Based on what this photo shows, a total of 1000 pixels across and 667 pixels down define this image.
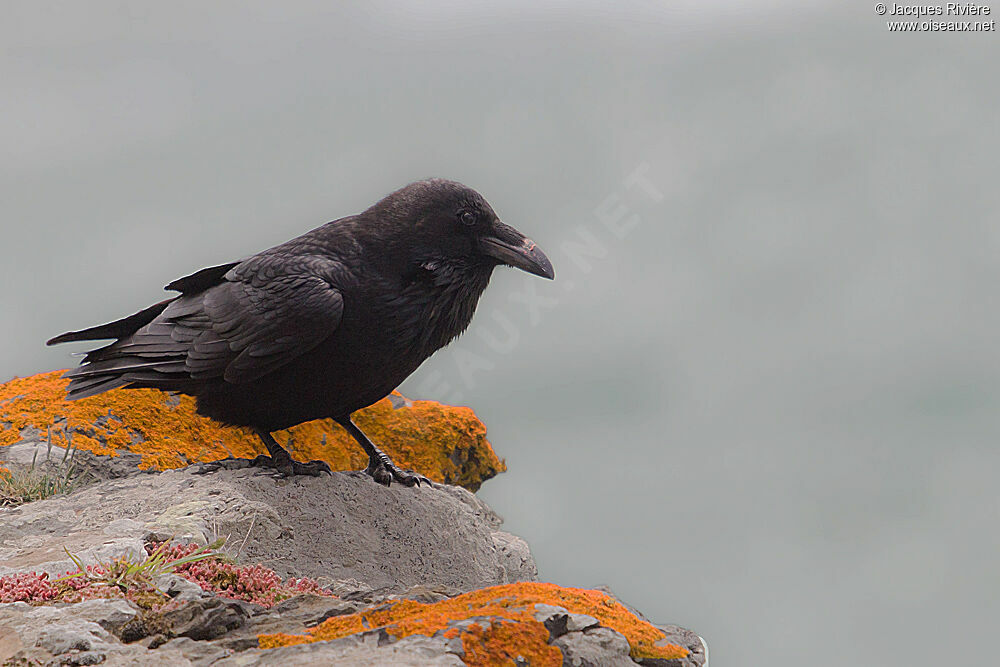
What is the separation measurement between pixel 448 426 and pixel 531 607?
187 inches

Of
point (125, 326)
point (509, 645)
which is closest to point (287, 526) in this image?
point (125, 326)

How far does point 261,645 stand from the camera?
3449 mm

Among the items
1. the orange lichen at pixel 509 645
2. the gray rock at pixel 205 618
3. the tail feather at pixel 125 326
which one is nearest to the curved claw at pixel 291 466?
the tail feather at pixel 125 326

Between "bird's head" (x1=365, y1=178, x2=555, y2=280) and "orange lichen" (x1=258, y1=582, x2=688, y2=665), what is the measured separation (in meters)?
2.53

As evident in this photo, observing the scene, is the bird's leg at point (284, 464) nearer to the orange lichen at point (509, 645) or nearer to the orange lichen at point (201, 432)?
the orange lichen at point (201, 432)

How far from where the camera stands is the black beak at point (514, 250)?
5980 millimetres

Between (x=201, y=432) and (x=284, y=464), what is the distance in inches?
69.3

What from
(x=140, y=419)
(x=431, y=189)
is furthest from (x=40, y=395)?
(x=431, y=189)

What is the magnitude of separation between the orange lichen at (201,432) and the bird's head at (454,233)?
1890mm

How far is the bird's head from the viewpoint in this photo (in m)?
6.02

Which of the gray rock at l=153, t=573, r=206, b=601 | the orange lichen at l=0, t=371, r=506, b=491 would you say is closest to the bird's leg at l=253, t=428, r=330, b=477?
the orange lichen at l=0, t=371, r=506, b=491

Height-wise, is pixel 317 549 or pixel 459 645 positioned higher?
pixel 459 645

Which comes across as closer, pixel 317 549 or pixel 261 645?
pixel 261 645

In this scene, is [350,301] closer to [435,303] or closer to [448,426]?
[435,303]
